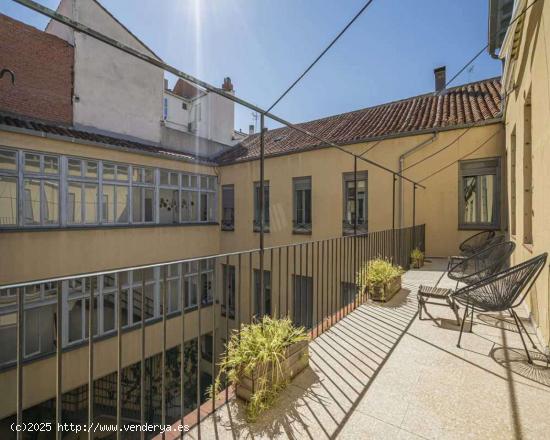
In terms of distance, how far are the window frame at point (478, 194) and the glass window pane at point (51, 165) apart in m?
11.4

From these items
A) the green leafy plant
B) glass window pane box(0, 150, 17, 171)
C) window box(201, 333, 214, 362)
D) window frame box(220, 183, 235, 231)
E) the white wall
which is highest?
the white wall

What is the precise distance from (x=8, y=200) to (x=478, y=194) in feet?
40.9

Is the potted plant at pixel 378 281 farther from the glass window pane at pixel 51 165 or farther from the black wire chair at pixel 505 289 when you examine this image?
the glass window pane at pixel 51 165

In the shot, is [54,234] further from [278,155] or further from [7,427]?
[278,155]

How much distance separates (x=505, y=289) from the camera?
2770 millimetres

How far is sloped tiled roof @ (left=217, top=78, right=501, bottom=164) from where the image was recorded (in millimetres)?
8461

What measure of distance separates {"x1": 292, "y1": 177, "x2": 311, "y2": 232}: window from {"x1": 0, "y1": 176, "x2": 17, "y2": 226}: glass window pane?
27.4ft

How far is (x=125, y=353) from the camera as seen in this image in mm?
8203

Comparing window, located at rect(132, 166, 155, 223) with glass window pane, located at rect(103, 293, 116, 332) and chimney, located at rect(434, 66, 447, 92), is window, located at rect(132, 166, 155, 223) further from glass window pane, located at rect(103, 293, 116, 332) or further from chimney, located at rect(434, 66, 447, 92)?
chimney, located at rect(434, 66, 447, 92)

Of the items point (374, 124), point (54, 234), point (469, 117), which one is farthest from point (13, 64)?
point (469, 117)

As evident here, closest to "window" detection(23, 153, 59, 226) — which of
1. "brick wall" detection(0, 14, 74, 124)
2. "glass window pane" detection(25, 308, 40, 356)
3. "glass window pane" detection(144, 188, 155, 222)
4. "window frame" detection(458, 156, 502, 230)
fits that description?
"glass window pane" detection(25, 308, 40, 356)

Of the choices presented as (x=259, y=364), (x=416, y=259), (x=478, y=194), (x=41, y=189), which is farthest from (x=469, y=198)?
(x=41, y=189)

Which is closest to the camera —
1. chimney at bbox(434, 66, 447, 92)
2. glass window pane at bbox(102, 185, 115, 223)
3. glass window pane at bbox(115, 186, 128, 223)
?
glass window pane at bbox(102, 185, 115, 223)

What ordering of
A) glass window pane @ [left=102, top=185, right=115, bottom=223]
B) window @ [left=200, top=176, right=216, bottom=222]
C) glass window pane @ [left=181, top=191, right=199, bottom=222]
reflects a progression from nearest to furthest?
glass window pane @ [left=102, top=185, right=115, bottom=223] → glass window pane @ [left=181, top=191, right=199, bottom=222] → window @ [left=200, top=176, right=216, bottom=222]
